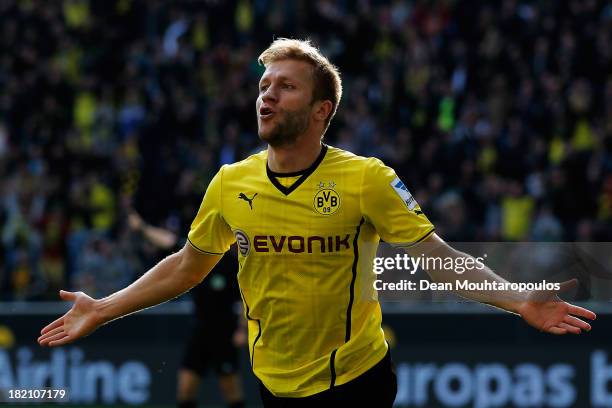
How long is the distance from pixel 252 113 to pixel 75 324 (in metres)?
12.5

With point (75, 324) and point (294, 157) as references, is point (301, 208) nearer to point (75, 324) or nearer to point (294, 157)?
point (294, 157)

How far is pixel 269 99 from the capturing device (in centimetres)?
510

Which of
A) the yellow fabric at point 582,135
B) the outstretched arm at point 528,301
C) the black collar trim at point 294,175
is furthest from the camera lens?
the yellow fabric at point 582,135

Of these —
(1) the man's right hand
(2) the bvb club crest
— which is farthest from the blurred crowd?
(2) the bvb club crest

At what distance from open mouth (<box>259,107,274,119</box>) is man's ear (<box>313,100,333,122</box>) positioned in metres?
0.22

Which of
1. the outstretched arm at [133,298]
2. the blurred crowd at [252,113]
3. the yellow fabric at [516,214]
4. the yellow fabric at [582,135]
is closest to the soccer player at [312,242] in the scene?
the outstretched arm at [133,298]

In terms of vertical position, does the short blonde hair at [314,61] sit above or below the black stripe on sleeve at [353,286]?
above

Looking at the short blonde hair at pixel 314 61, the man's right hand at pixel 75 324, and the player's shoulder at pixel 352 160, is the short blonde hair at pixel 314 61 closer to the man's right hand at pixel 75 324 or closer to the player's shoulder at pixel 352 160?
the player's shoulder at pixel 352 160

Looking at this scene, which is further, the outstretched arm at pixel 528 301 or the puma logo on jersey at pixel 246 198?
the puma logo on jersey at pixel 246 198

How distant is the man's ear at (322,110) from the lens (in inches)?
205

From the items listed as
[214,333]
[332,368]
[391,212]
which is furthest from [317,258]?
[214,333]

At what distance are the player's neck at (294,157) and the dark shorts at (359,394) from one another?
2.96 feet

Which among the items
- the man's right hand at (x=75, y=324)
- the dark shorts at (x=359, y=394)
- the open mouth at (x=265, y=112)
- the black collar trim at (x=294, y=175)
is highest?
the open mouth at (x=265, y=112)

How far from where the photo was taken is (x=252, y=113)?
58.5ft
